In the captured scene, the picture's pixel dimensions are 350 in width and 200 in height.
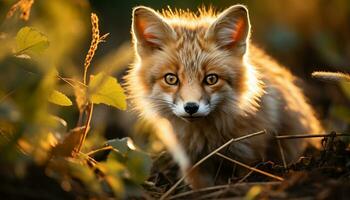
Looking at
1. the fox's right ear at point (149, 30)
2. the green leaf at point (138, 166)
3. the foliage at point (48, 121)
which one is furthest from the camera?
the fox's right ear at point (149, 30)

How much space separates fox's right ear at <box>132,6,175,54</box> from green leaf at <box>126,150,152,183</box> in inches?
67.2

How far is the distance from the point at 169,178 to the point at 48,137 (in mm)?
1873

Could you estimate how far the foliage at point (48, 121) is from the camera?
245cm

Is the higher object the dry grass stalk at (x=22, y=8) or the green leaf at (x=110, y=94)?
the dry grass stalk at (x=22, y=8)

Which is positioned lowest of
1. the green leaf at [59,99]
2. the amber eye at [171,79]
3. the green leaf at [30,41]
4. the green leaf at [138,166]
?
the green leaf at [138,166]

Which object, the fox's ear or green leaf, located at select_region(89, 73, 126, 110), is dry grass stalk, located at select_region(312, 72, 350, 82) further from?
the fox's ear

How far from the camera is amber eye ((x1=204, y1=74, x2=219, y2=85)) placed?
4.35 m

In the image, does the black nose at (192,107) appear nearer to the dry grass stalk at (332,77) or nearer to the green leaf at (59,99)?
the dry grass stalk at (332,77)

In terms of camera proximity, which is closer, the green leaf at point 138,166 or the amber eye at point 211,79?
the green leaf at point 138,166

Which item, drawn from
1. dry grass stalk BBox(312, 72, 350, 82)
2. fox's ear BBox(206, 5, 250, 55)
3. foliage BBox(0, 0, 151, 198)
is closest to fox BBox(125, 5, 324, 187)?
fox's ear BBox(206, 5, 250, 55)

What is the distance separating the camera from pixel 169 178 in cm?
455

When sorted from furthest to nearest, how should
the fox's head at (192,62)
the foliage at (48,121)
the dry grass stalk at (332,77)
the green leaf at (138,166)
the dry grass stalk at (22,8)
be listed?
the fox's head at (192,62) → the dry grass stalk at (332,77) → the dry grass stalk at (22,8) → the green leaf at (138,166) → the foliage at (48,121)

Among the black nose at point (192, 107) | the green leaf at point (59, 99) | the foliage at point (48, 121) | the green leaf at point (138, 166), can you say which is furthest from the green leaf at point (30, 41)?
the black nose at point (192, 107)

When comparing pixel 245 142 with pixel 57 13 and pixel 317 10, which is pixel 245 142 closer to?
pixel 57 13
